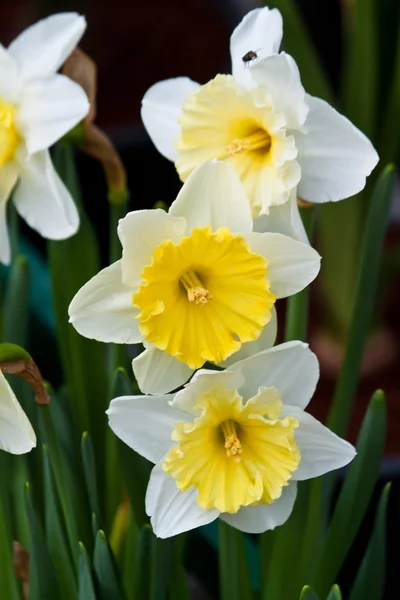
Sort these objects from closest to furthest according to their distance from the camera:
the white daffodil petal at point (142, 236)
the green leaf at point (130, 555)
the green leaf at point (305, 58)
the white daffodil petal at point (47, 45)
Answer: the white daffodil petal at point (142, 236), the white daffodil petal at point (47, 45), the green leaf at point (130, 555), the green leaf at point (305, 58)

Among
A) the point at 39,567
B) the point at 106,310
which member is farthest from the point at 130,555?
the point at 106,310

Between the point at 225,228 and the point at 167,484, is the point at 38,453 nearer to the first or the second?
the point at 167,484

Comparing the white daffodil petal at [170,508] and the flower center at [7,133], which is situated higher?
the flower center at [7,133]

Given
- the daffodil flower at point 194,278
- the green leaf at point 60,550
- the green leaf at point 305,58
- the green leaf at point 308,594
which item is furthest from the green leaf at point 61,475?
the green leaf at point 305,58

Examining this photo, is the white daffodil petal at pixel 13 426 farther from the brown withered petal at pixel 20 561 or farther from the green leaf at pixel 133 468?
the brown withered petal at pixel 20 561

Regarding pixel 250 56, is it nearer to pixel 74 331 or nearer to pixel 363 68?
pixel 74 331

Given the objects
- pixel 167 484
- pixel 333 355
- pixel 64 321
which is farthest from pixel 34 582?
pixel 333 355
